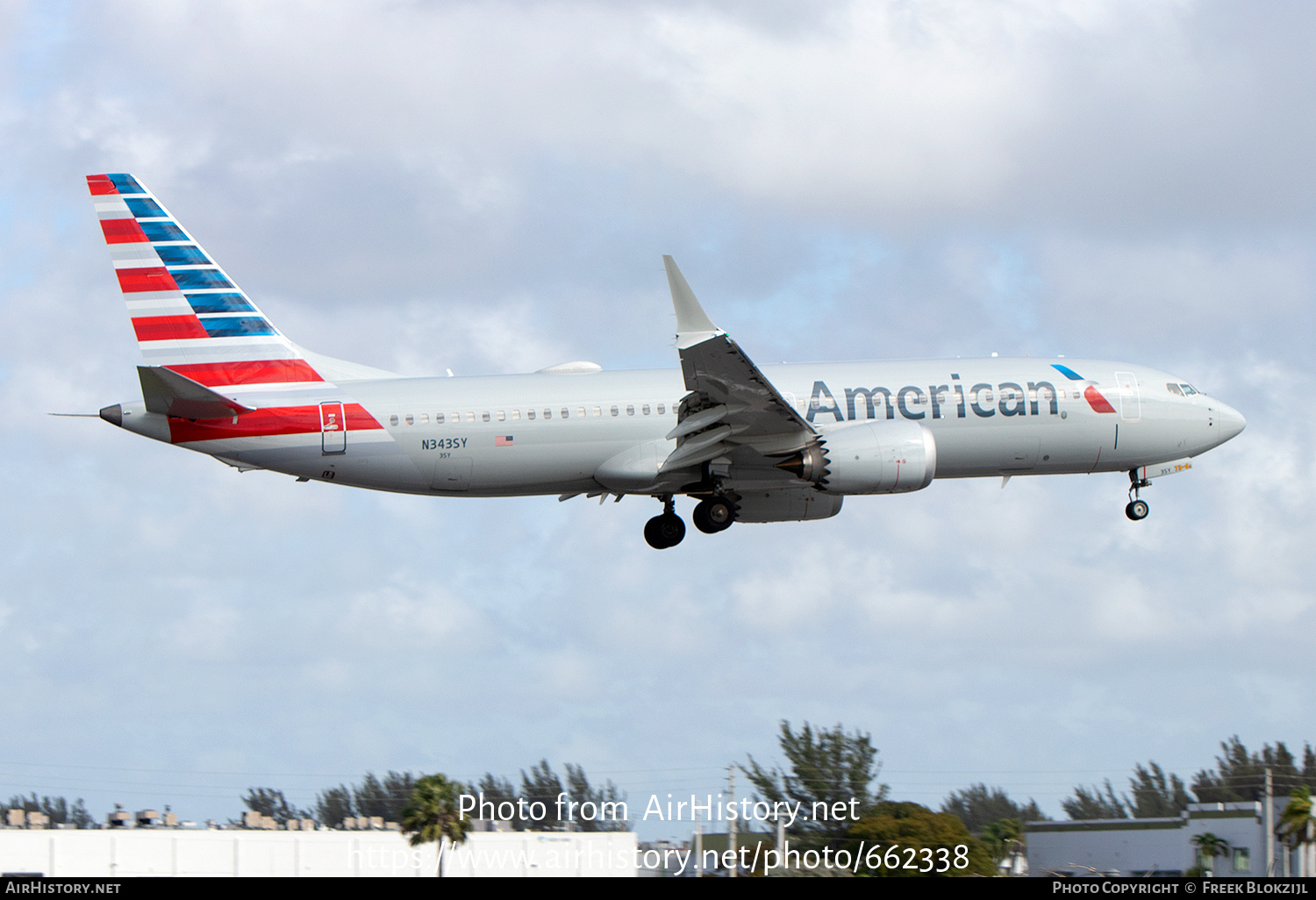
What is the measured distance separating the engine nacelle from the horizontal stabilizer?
1473 centimetres

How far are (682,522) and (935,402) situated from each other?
7931mm

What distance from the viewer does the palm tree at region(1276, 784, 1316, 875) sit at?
158 feet

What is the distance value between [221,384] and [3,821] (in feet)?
74.1

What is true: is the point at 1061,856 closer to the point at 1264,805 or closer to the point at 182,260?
the point at 1264,805

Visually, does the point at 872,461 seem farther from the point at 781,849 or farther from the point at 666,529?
the point at 781,849

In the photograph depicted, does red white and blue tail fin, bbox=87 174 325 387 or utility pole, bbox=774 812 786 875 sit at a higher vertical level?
red white and blue tail fin, bbox=87 174 325 387

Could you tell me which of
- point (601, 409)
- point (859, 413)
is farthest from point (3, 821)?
point (859, 413)

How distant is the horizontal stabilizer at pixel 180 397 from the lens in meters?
35.5

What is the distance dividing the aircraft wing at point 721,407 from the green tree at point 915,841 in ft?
39.9

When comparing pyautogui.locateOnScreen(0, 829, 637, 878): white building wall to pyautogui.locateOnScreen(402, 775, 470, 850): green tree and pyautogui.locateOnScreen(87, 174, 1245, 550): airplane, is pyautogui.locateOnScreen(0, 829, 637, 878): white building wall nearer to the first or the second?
pyautogui.locateOnScreen(402, 775, 470, 850): green tree

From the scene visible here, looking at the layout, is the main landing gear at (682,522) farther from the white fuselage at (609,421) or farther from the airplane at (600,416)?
the white fuselage at (609,421)

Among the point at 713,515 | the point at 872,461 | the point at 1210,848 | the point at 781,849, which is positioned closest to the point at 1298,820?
the point at 1210,848

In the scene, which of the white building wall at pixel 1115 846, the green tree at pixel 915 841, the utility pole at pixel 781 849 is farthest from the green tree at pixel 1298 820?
the utility pole at pixel 781 849

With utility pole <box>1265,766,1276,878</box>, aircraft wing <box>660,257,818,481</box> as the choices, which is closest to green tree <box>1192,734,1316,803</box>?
utility pole <box>1265,766,1276,878</box>
